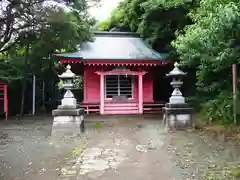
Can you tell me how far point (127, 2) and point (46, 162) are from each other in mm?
15136

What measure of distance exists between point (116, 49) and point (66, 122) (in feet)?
26.4

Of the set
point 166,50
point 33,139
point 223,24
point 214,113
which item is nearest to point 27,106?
point 166,50

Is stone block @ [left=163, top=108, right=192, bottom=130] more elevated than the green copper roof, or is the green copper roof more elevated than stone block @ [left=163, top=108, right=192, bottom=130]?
the green copper roof

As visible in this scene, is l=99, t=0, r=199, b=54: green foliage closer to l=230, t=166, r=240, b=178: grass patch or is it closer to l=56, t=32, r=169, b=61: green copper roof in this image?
l=56, t=32, r=169, b=61: green copper roof

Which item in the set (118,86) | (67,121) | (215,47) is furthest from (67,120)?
(118,86)

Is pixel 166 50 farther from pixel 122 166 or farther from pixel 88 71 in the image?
pixel 122 166

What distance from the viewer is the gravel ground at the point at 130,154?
17.9 feet

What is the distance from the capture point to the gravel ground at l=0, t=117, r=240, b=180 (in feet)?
17.9

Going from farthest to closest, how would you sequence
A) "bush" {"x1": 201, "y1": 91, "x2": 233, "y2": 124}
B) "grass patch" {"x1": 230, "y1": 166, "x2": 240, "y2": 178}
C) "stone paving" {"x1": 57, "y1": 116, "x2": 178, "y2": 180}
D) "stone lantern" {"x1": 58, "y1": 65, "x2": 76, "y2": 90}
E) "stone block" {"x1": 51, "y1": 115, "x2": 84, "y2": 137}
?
"stone lantern" {"x1": 58, "y1": 65, "x2": 76, "y2": 90}, "stone block" {"x1": 51, "y1": 115, "x2": 84, "y2": 137}, "bush" {"x1": 201, "y1": 91, "x2": 233, "y2": 124}, "stone paving" {"x1": 57, "y1": 116, "x2": 178, "y2": 180}, "grass patch" {"x1": 230, "y1": 166, "x2": 240, "y2": 178}

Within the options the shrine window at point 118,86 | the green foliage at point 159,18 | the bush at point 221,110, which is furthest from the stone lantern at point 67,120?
the green foliage at point 159,18

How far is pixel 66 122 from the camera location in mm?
9789

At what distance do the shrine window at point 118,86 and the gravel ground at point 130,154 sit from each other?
20.3ft

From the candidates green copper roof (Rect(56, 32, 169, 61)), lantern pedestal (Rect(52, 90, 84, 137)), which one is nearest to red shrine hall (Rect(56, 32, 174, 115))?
green copper roof (Rect(56, 32, 169, 61))

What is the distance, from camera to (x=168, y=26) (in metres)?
15.9
